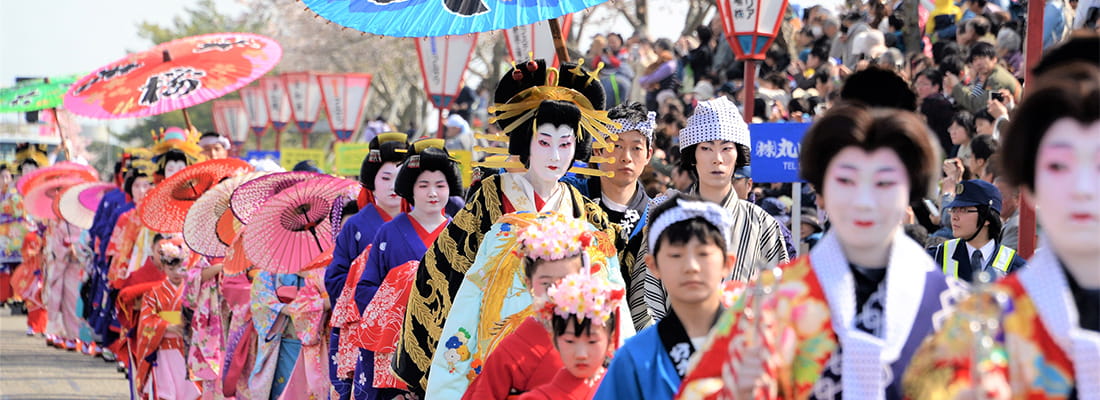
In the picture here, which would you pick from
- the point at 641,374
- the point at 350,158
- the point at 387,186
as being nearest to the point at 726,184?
the point at 641,374

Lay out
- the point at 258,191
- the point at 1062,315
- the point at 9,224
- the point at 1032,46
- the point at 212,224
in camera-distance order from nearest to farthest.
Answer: the point at 1062,315 → the point at 1032,46 → the point at 258,191 → the point at 212,224 → the point at 9,224

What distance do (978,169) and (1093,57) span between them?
5.73 metres

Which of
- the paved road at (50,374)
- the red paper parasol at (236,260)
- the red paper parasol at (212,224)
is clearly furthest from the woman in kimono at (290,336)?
the paved road at (50,374)

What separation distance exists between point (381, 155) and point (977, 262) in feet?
10.7

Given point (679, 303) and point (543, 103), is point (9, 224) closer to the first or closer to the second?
point (543, 103)

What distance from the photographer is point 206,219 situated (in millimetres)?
8828

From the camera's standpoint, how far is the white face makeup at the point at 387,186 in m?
7.40

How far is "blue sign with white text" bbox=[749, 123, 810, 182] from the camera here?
22.9 ft

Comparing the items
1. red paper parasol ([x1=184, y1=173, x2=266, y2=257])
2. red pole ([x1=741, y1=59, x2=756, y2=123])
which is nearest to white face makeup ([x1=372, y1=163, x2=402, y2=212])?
red paper parasol ([x1=184, y1=173, x2=266, y2=257])

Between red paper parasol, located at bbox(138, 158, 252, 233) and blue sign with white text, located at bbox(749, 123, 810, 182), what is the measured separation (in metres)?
3.99

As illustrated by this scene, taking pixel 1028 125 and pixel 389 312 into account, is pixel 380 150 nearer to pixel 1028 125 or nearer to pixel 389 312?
pixel 389 312

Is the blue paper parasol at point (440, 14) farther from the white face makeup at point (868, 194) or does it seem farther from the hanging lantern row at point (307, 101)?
the hanging lantern row at point (307, 101)

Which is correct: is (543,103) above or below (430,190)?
above

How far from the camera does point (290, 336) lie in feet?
26.3
